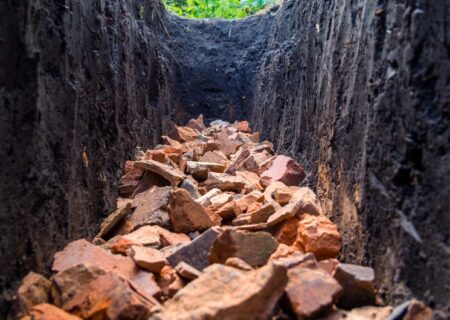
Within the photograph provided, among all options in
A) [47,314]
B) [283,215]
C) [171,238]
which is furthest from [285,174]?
[47,314]

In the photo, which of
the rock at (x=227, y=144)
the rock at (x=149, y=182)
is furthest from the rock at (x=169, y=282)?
the rock at (x=227, y=144)

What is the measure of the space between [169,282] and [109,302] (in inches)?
10.8

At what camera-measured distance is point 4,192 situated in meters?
1.05

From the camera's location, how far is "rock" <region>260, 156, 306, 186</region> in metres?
2.50

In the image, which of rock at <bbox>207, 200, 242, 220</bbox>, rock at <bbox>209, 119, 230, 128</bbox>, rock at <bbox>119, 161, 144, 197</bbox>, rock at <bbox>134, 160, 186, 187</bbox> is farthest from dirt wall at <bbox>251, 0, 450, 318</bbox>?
rock at <bbox>209, 119, 230, 128</bbox>

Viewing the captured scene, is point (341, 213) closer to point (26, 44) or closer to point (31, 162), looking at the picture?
point (31, 162)

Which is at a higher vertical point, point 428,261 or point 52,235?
point 428,261

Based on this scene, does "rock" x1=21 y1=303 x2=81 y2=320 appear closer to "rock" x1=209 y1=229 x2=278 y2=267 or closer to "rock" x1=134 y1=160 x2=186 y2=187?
"rock" x1=209 y1=229 x2=278 y2=267

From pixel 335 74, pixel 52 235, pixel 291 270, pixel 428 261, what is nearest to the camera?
pixel 428 261

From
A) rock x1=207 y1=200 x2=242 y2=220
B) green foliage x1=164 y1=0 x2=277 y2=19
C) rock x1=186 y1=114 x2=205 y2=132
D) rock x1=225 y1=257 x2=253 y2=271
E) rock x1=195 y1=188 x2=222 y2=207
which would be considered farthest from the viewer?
green foliage x1=164 y1=0 x2=277 y2=19

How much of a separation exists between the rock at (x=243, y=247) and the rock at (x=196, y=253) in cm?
5

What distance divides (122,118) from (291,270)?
5.68 ft

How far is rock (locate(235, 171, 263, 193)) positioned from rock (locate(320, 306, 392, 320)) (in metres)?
1.33

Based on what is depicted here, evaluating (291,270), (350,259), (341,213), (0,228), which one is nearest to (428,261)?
(291,270)
